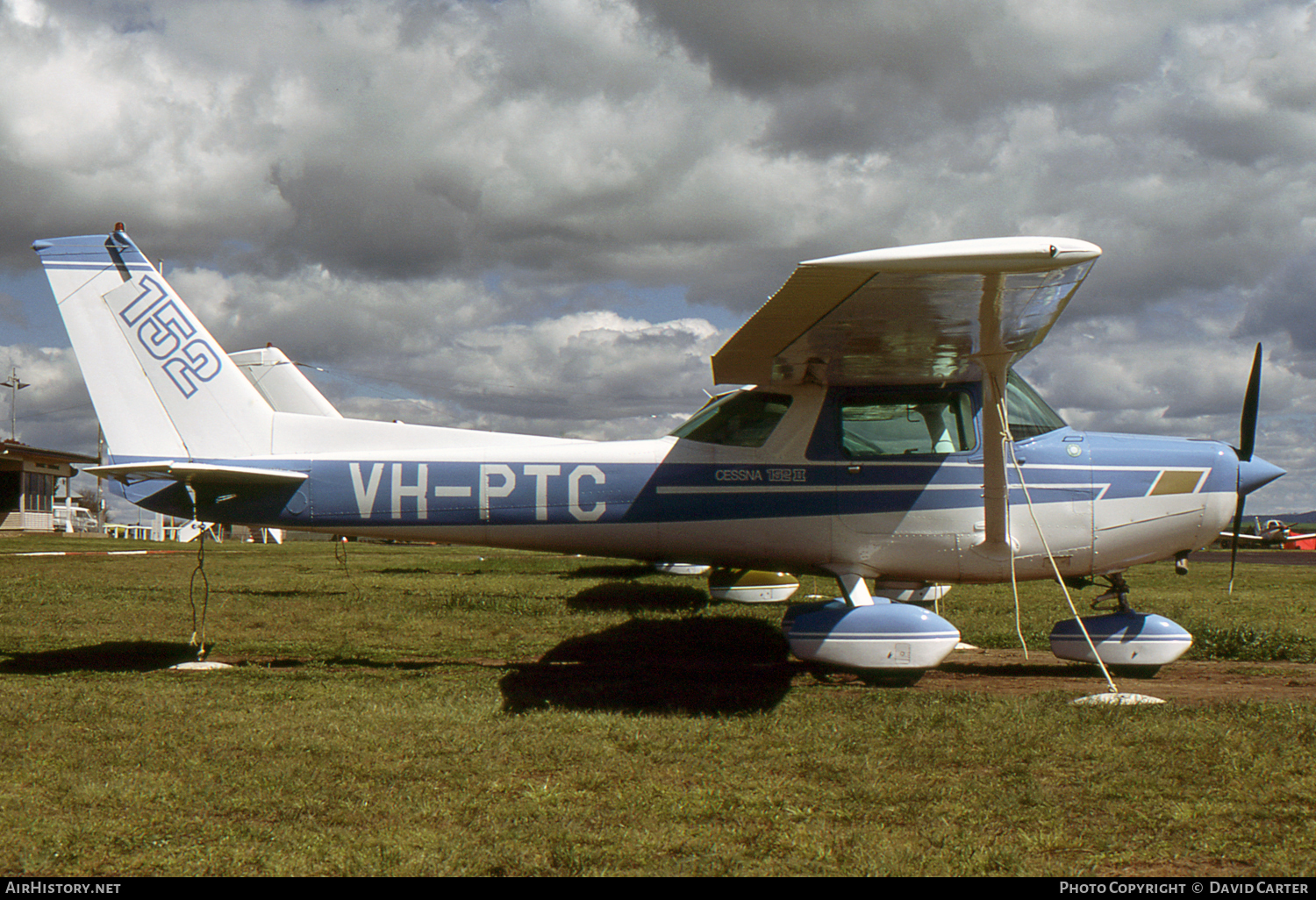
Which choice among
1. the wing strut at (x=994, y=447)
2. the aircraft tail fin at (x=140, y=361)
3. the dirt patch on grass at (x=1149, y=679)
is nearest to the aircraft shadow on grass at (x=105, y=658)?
the aircraft tail fin at (x=140, y=361)

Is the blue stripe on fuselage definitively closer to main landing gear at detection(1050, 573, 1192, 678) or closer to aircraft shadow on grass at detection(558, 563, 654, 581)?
main landing gear at detection(1050, 573, 1192, 678)

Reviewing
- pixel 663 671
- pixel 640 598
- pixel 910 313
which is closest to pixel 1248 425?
pixel 910 313

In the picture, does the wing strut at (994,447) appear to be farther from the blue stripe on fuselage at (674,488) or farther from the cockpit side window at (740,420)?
the cockpit side window at (740,420)

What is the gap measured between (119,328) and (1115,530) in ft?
28.1

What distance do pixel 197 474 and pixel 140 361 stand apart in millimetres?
1266

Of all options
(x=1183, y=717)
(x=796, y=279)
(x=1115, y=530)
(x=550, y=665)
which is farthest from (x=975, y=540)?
(x=550, y=665)

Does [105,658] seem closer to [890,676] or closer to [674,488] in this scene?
[674,488]

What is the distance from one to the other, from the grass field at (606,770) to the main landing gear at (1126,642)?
143cm

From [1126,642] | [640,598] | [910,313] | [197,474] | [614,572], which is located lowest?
[614,572]

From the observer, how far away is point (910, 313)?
229 inches

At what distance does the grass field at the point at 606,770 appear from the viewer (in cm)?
344

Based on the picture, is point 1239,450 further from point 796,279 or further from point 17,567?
point 17,567

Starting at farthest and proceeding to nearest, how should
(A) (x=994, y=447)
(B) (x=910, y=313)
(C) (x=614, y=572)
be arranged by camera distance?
(C) (x=614, y=572) < (A) (x=994, y=447) < (B) (x=910, y=313)

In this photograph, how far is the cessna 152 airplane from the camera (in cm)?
692
